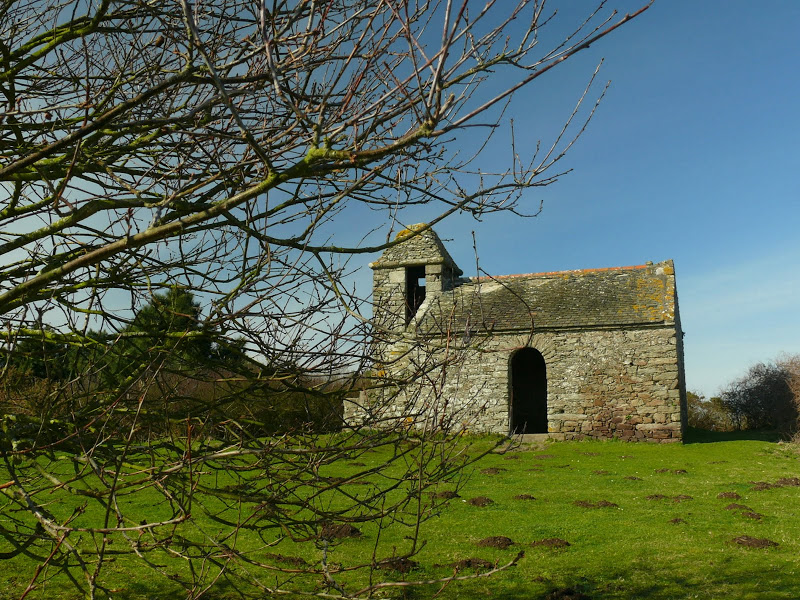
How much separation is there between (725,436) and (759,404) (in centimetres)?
573

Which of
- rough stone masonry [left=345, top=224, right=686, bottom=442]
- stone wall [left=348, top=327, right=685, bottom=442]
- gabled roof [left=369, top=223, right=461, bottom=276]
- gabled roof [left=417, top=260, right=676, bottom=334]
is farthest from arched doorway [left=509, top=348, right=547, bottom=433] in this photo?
gabled roof [left=369, top=223, right=461, bottom=276]

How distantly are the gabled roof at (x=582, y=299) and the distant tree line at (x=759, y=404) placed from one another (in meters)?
7.00

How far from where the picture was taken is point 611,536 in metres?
9.63

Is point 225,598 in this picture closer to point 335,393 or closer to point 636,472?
point 335,393

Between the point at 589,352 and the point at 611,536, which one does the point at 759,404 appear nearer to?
the point at 589,352

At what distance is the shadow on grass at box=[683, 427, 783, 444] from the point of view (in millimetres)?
21423

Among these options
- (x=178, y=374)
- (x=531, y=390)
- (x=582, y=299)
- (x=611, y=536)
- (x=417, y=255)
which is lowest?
(x=611, y=536)

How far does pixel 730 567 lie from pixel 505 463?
9.09 meters

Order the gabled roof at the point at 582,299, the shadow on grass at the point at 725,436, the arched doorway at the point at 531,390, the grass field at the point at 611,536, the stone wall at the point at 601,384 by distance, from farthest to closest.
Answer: the arched doorway at the point at 531,390 → the shadow on grass at the point at 725,436 → the gabled roof at the point at 582,299 → the stone wall at the point at 601,384 → the grass field at the point at 611,536

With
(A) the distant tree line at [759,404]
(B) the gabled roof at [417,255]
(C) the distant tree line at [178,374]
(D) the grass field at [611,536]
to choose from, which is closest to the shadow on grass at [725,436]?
(A) the distant tree line at [759,404]

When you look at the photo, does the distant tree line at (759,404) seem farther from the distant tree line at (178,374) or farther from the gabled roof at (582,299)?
the distant tree line at (178,374)

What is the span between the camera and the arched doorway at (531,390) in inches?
1013

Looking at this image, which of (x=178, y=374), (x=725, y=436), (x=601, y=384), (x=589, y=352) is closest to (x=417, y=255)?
(x=589, y=352)

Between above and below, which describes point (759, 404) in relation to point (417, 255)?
below
